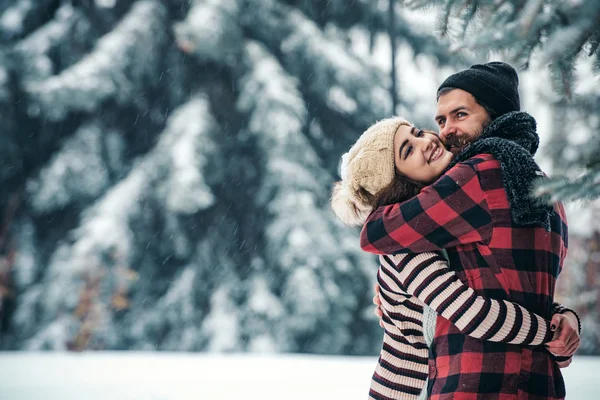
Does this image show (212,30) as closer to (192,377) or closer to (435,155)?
(192,377)

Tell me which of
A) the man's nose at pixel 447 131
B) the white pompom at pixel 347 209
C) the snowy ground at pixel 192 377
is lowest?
the snowy ground at pixel 192 377

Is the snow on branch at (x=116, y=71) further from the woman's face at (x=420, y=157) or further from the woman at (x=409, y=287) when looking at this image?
the woman's face at (x=420, y=157)

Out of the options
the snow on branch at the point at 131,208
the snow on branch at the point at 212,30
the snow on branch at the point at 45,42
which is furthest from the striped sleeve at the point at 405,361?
the snow on branch at the point at 45,42

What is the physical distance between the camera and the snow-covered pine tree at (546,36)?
86cm

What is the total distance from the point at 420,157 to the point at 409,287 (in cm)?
40

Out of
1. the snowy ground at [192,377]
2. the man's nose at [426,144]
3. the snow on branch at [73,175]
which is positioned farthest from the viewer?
the snow on branch at [73,175]

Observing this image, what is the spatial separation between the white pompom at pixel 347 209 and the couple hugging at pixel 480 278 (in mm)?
180

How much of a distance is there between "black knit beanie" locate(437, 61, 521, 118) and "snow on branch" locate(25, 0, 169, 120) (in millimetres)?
5822

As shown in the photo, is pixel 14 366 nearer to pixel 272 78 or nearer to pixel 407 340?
pixel 407 340

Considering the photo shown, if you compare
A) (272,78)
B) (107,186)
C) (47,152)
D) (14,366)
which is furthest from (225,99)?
(14,366)

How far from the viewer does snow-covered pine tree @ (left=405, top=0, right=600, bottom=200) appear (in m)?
0.86

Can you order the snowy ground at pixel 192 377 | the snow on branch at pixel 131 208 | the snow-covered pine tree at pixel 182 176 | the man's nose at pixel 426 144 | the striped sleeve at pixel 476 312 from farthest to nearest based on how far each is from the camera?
the snow-covered pine tree at pixel 182 176
the snow on branch at pixel 131 208
the snowy ground at pixel 192 377
the man's nose at pixel 426 144
the striped sleeve at pixel 476 312

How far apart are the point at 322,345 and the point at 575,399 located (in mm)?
4058

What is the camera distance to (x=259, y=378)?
3.28 meters
